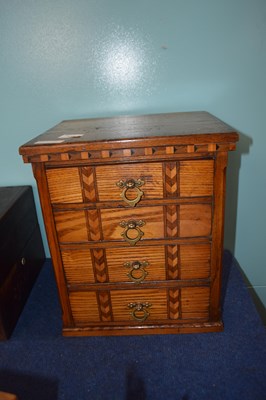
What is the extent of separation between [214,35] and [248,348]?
39.8 inches

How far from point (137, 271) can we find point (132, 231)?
131mm

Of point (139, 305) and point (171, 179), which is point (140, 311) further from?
point (171, 179)

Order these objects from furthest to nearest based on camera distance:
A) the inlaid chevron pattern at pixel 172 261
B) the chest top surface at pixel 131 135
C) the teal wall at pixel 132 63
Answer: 1. the teal wall at pixel 132 63
2. the inlaid chevron pattern at pixel 172 261
3. the chest top surface at pixel 131 135

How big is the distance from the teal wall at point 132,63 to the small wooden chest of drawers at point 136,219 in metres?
0.22

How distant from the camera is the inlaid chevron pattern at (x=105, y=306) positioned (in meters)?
0.91

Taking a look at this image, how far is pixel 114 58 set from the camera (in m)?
1.10

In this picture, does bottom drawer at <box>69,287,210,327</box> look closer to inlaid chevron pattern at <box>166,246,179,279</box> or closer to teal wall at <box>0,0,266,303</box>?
inlaid chevron pattern at <box>166,246,179,279</box>

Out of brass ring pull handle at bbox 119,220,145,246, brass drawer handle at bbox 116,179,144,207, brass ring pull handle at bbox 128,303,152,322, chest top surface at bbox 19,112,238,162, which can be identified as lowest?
brass ring pull handle at bbox 128,303,152,322

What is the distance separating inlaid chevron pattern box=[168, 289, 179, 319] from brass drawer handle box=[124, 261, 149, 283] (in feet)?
0.32

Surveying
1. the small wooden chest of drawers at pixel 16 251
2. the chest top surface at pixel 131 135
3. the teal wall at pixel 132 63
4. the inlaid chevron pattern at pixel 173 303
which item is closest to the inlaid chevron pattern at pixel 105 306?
the inlaid chevron pattern at pixel 173 303

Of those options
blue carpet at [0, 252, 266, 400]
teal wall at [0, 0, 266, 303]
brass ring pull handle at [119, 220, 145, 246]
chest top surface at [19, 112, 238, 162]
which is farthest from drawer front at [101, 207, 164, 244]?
teal wall at [0, 0, 266, 303]

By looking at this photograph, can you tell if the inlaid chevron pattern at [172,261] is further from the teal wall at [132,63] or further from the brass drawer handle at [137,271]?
the teal wall at [132,63]

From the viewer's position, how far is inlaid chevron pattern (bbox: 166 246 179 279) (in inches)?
33.7

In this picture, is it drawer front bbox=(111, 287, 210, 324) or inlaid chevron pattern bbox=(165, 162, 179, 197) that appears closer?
inlaid chevron pattern bbox=(165, 162, 179, 197)
